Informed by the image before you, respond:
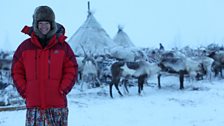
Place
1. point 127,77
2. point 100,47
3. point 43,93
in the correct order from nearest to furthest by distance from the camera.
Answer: point 43,93 < point 127,77 < point 100,47

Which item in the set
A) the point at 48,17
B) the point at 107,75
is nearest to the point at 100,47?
the point at 107,75

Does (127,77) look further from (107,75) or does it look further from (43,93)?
(43,93)

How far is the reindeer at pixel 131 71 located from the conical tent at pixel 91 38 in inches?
337

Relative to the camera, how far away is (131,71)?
12.8 meters

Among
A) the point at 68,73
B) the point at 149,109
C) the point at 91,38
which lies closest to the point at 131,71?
the point at 149,109

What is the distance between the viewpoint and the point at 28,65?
3689 mm

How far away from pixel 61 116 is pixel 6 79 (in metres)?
13.7

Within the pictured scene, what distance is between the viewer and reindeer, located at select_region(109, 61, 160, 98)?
41.2 ft

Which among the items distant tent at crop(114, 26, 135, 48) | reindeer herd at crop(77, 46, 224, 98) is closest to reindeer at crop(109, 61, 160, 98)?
reindeer herd at crop(77, 46, 224, 98)

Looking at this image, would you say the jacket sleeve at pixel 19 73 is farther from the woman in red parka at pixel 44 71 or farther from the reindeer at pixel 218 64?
the reindeer at pixel 218 64

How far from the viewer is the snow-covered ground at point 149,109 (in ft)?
25.0

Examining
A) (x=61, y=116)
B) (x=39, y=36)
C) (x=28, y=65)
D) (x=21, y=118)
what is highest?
(x=39, y=36)

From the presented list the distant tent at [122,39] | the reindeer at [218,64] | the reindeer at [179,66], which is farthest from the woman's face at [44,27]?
the distant tent at [122,39]

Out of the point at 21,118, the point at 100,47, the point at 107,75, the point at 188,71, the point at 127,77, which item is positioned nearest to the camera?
the point at 21,118
